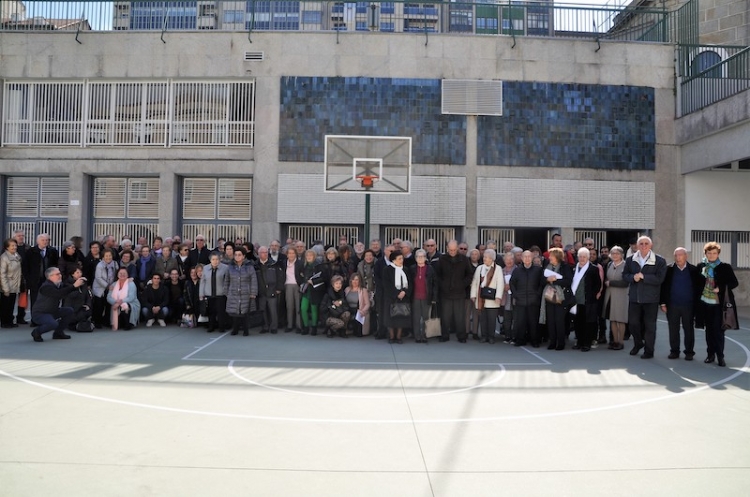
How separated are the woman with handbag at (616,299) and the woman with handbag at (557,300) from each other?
77 centimetres

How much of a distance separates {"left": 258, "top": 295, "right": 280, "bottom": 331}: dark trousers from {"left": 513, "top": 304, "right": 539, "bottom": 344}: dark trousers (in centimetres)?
487

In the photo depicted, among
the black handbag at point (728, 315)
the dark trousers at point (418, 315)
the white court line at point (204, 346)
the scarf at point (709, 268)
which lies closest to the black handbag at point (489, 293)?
the dark trousers at point (418, 315)

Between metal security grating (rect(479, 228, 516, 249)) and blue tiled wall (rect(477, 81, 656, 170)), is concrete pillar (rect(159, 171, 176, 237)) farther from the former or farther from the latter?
metal security grating (rect(479, 228, 516, 249))

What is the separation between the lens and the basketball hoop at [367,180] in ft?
47.5

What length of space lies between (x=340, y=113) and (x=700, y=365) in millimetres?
12781

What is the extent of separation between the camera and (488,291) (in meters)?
10.7

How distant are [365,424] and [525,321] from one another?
18.9ft

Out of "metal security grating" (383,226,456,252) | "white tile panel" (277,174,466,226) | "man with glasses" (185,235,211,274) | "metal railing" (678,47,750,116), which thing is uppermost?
"metal railing" (678,47,750,116)

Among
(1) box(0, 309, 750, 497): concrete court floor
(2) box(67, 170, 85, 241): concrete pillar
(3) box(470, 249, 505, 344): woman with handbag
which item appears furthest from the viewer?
(2) box(67, 170, 85, 241): concrete pillar

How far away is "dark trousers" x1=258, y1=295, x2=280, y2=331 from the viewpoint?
11.7 metres

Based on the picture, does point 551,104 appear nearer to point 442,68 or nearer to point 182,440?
point 442,68

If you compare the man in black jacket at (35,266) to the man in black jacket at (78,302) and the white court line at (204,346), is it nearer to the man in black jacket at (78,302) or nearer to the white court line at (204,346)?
the man in black jacket at (78,302)

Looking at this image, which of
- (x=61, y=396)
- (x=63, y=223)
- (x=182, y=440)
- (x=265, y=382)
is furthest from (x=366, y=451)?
(x=63, y=223)

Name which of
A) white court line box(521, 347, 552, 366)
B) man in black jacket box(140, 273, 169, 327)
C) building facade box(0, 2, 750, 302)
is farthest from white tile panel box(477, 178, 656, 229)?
man in black jacket box(140, 273, 169, 327)
